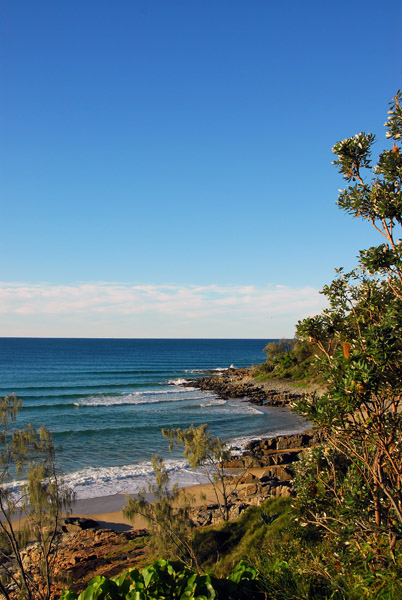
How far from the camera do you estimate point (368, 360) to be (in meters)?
5.00

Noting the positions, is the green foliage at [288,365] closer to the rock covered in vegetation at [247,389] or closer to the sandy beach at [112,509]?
the rock covered in vegetation at [247,389]

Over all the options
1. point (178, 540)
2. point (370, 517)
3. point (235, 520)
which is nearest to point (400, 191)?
point (370, 517)

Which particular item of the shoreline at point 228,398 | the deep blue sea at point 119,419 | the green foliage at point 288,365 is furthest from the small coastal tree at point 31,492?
the green foliage at point 288,365

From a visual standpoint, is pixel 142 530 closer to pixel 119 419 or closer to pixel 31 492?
pixel 31 492

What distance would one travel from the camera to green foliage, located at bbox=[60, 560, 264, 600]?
422cm

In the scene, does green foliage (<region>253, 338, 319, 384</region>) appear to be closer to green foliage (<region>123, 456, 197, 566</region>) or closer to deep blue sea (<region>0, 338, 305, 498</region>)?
deep blue sea (<region>0, 338, 305, 498</region>)

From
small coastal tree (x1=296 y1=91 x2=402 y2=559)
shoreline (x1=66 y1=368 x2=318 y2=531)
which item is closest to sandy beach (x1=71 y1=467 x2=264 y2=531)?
shoreline (x1=66 y1=368 x2=318 y2=531)

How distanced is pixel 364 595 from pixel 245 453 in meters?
25.5

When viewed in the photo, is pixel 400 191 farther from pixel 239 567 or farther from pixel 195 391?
Answer: pixel 195 391

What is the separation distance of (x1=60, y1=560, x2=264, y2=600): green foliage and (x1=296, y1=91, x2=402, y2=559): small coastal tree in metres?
2.24

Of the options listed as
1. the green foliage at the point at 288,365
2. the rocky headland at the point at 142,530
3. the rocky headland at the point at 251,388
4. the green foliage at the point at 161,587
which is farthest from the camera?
the green foliage at the point at 288,365

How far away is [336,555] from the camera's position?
6.17m

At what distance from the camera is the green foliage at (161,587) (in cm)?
422

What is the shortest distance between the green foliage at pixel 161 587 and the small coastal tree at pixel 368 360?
2239 millimetres
